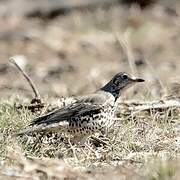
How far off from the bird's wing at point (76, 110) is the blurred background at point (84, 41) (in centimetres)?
356

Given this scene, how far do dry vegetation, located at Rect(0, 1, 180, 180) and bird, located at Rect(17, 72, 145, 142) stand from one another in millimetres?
135

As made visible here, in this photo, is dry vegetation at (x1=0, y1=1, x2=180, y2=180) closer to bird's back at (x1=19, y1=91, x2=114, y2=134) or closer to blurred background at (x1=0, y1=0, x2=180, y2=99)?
blurred background at (x1=0, y1=0, x2=180, y2=99)

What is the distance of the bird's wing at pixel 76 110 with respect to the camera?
9492 mm

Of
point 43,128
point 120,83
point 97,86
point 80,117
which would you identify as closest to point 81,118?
point 80,117

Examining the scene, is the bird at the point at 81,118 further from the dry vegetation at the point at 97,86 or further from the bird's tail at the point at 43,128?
the dry vegetation at the point at 97,86

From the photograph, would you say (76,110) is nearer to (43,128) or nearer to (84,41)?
(43,128)

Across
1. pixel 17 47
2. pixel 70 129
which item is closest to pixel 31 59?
pixel 17 47

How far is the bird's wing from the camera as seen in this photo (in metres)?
9.49

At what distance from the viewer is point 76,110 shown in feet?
31.8

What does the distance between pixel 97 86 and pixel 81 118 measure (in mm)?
4239

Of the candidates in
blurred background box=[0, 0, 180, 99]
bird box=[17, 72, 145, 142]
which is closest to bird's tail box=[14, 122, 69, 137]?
bird box=[17, 72, 145, 142]

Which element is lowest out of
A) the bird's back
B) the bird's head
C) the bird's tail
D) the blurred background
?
the bird's tail

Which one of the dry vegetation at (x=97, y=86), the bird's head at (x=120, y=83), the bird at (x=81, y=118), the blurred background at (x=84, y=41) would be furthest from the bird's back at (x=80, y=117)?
the blurred background at (x=84, y=41)

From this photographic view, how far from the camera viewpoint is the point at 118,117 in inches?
412
